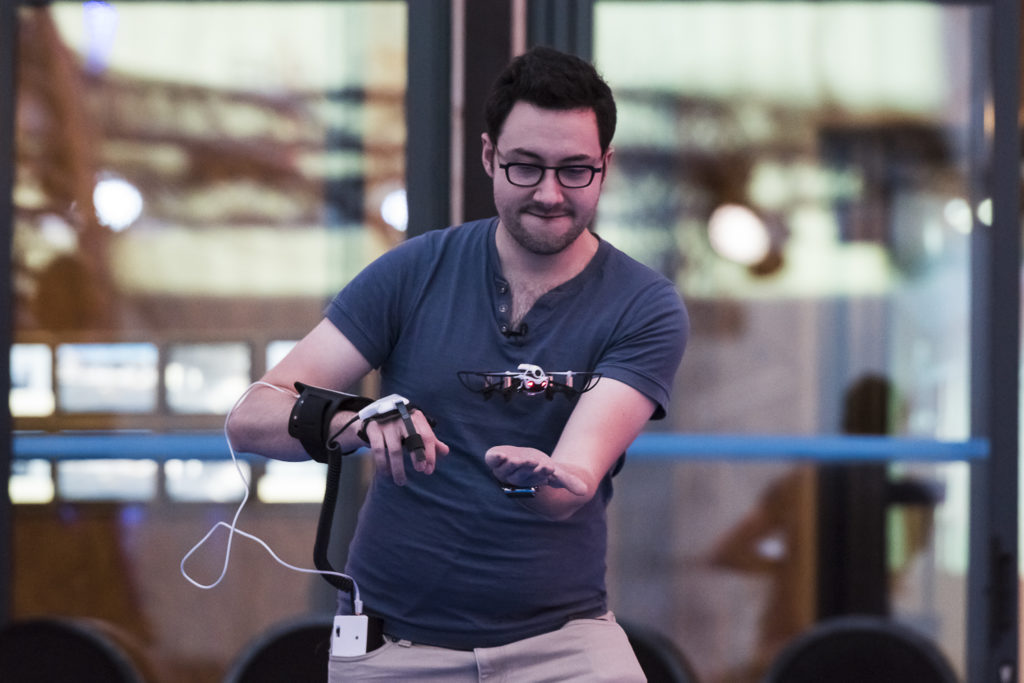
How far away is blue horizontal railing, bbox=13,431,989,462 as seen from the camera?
3.74 meters

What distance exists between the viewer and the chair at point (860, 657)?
3.25m

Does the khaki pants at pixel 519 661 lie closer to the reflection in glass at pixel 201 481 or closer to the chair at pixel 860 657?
the chair at pixel 860 657

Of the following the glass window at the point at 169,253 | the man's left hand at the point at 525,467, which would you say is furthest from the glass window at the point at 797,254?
the man's left hand at the point at 525,467

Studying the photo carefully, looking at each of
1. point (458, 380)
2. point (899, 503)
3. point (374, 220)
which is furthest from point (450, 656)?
point (899, 503)

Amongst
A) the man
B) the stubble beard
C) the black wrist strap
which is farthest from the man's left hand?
the stubble beard

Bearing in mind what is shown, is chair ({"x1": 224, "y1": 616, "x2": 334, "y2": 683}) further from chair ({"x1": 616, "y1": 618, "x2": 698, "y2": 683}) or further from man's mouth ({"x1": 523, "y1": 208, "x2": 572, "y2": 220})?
man's mouth ({"x1": 523, "y1": 208, "x2": 572, "y2": 220})

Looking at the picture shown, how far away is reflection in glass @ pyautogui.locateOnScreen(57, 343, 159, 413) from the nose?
2.38m

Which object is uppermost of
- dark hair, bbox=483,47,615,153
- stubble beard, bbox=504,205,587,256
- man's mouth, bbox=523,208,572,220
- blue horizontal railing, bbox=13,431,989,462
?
dark hair, bbox=483,47,615,153

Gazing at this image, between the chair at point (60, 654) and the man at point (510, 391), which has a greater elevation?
the man at point (510, 391)

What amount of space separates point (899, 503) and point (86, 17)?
321 centimetres

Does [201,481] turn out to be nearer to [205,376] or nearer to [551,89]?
[205,376]

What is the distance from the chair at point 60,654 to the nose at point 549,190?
7.34 ft

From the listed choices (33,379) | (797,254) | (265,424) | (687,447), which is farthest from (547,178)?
(33,379)

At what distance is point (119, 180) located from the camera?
380cm
